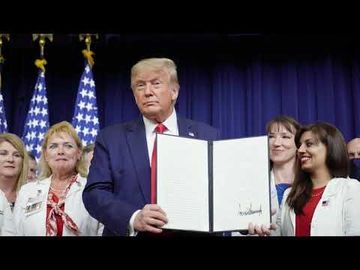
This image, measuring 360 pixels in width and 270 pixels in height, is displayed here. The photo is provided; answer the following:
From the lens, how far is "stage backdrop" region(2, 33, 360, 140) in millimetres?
4402

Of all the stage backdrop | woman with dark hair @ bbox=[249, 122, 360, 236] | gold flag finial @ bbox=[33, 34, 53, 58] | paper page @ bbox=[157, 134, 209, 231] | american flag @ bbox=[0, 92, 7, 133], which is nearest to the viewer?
paper page @ bbox=[157, 134, 209, 231]

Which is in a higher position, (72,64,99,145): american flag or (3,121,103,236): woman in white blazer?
(72,64,99,145): american flag

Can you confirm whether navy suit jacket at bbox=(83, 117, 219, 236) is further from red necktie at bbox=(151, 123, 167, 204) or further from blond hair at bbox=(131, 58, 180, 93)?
blond hair at bbox=(131, 58, 180, 93)

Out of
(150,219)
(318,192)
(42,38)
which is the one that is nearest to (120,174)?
(150,219)

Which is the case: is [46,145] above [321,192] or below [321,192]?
above

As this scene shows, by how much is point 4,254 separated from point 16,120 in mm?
1080

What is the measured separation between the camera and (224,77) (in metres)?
4.59

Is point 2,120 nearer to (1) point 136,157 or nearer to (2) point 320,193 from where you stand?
(1) point 136,157

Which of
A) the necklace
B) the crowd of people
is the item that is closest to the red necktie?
the crowd of people

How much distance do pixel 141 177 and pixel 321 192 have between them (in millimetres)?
957

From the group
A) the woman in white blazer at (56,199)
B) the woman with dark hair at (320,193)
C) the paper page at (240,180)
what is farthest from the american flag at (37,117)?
the woman with dark hair at (320,193)

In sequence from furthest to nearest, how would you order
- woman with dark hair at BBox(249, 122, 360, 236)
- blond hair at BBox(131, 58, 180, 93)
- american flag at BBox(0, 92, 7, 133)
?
american flag at BBox(0, 92, 7, 133) < blond hair at BBox(131, 58, 180, 93) < woman with dark hair at BBox(249, 122, 360, 236)

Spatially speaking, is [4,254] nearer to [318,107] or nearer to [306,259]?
[306,259]

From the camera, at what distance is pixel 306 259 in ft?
12.7
